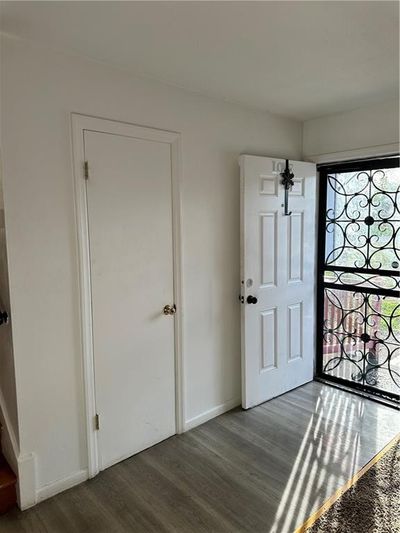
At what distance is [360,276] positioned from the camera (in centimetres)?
318

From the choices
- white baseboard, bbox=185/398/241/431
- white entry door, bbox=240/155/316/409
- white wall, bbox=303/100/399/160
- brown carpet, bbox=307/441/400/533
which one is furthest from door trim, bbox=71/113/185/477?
white wall, bbox=303/100/399/160

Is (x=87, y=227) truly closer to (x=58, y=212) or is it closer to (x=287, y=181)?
(x=58, y=212)

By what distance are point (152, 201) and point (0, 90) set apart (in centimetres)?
97

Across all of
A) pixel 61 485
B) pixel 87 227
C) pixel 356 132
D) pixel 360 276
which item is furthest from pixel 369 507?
pixel 356 132

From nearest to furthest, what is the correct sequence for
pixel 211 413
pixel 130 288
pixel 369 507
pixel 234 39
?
pixel 234 39
pixel 369 507
pixel 130 288
pixel 211 413

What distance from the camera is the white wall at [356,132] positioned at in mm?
2768

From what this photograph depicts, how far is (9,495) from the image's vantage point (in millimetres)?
1968

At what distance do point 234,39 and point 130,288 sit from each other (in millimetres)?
1448

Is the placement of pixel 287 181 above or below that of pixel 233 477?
above

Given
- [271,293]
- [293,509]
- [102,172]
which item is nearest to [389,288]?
[271,293]

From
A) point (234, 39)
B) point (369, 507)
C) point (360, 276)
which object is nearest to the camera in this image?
point (234, 39)

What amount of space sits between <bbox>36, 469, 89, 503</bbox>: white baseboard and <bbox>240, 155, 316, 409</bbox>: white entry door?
1296 mm

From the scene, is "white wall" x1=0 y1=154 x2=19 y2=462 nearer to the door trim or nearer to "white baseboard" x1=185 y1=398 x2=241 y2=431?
the door trim

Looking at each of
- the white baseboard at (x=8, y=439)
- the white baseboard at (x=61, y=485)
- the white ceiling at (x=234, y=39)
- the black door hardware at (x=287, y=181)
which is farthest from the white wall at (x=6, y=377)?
the black door hardware at (x=287, y=181)
